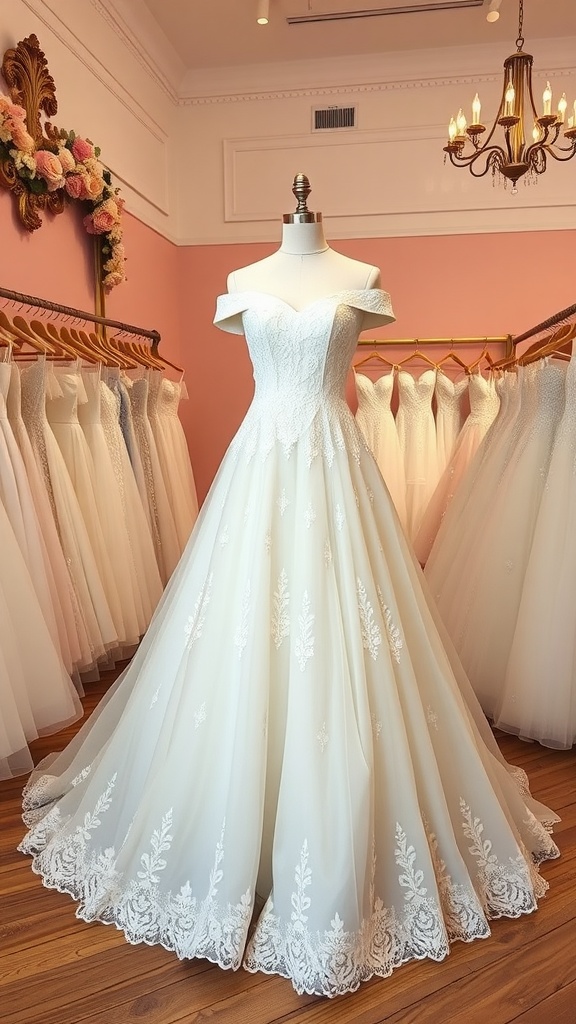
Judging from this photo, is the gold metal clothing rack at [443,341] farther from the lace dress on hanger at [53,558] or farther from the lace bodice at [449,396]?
the lace dress on hanger at [53,558]

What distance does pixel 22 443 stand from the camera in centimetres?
270

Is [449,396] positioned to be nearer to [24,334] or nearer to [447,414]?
[447,414]

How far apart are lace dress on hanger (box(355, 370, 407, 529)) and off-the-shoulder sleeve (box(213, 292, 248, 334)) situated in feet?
8.22

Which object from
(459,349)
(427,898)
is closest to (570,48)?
(459,349)

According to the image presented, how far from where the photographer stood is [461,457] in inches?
161

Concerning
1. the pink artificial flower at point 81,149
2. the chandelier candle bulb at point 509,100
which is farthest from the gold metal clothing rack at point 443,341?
the pink artificial flower at point 81,149

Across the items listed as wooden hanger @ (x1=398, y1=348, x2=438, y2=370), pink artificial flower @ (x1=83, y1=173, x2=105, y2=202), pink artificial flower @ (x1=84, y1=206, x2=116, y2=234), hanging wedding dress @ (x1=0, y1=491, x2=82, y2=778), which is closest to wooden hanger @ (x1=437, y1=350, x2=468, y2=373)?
wooden hanger @ (x1=398, y1=348, x2=438, y2=370)

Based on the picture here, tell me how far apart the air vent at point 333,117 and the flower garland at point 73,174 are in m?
1.50

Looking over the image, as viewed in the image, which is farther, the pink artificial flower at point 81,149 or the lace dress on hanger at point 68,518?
the pink artificial flower at point 81,149

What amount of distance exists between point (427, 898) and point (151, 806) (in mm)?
616

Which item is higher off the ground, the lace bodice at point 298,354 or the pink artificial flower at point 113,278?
the pink artificial flower at point 113,278

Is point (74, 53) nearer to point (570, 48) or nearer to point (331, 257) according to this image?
point (331, 257)

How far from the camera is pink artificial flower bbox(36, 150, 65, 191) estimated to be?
302cm

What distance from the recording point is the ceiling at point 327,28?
3879 mm
